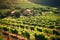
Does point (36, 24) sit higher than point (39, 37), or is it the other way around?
point (36, 24)

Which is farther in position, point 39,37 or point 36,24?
point 36,24

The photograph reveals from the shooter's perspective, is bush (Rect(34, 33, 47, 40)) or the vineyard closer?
bush (Rect(34, 33, 47, 40))

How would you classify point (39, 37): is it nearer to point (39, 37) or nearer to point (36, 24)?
point (39, 37)

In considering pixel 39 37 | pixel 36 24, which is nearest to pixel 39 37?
pixel 39 37

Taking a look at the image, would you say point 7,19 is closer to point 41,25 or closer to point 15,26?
point 15,26

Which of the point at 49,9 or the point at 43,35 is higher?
the point at 49,9

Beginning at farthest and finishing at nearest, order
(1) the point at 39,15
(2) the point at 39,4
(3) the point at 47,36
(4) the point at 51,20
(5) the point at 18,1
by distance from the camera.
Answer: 1. (5) the point at 18,1
2. (2) the point at 39,4
3. (1) the point at 39,15
4. (4) the point at 51,20
5. (3) the point at 47,36

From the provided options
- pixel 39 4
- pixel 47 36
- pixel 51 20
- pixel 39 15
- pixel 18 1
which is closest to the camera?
pixel 47 36

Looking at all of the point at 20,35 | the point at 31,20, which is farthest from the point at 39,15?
the point at 20,35
